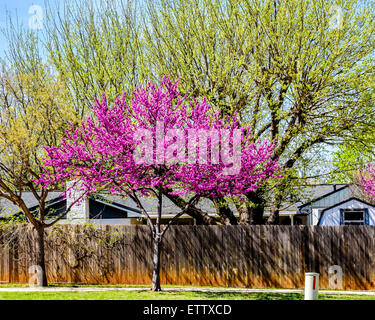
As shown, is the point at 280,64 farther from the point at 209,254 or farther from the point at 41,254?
the point at 41,254

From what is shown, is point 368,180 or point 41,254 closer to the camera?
point 41,254

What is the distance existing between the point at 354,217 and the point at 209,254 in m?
11.9

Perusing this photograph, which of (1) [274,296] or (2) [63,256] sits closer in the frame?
(1) [274,296]

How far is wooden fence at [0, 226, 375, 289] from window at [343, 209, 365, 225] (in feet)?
30.9

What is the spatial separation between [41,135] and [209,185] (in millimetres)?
5307

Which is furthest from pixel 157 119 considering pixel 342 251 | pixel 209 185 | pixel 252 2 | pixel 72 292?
pixel 342 251

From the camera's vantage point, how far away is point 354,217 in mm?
24047

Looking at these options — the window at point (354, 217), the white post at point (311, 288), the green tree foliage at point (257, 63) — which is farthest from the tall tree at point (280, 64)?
the window at point (354, 217)

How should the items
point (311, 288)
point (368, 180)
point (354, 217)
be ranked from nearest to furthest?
point (311, 288)
point (354, 217)
point (368, 180)

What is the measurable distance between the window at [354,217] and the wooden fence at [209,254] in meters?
9.42

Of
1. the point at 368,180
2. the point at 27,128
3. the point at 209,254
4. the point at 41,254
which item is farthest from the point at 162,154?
the point at 368,180

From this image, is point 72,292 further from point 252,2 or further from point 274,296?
point 252,2

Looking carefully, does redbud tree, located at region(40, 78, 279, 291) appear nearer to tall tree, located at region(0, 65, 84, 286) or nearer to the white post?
tall tree, located at region(0, 65, 84, 286)

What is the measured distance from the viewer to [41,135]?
1345cm
